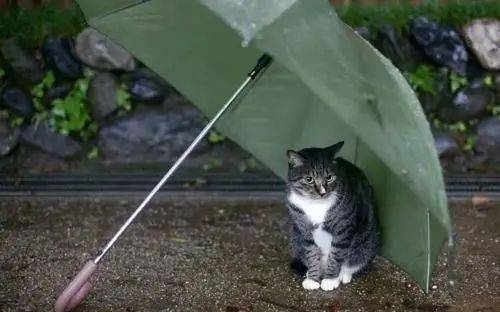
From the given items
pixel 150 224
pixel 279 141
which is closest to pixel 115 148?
pixel 150 224

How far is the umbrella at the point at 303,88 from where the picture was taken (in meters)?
2.66

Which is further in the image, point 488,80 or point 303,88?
point 488,80

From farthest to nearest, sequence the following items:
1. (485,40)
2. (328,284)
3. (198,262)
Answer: (485,40) < (198,262) < (328,284)

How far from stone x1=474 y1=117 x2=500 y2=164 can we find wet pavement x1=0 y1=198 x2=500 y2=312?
1.81 ft

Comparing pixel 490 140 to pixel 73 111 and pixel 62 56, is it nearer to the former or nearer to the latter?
pixel 73 111

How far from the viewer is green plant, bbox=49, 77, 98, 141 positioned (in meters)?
5.52

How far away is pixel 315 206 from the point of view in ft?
13.3

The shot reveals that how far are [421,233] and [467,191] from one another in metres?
1.87

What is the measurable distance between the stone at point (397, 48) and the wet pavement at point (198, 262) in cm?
106

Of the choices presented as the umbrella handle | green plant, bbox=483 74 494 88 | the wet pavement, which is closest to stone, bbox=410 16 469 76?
green plant, bbox=483 74 494 88

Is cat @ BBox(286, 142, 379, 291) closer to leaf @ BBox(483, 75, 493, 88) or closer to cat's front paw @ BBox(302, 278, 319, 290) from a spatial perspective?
cat's front paw @ BBox(302, 278, 319, 290)

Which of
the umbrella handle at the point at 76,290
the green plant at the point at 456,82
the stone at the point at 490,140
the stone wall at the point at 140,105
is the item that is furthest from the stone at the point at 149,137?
the umbrella handle at the point at 76,290

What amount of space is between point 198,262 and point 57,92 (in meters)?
1.82

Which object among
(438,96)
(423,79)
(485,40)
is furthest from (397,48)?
(485,40)
